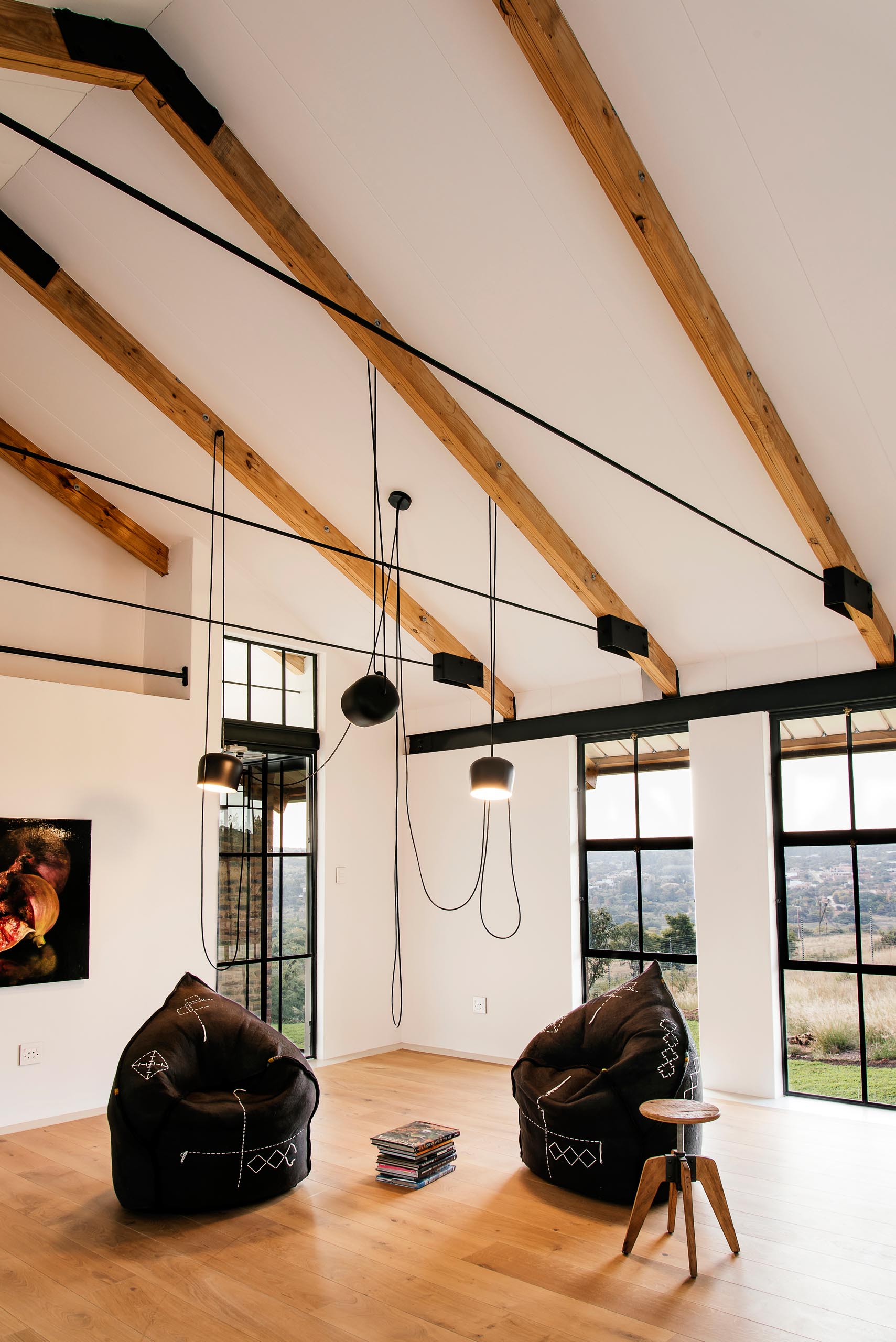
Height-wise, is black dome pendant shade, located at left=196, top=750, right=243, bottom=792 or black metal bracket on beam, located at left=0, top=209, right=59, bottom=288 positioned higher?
black metal bracket on beam, located at left=0, top=209, right=59, bottom=288

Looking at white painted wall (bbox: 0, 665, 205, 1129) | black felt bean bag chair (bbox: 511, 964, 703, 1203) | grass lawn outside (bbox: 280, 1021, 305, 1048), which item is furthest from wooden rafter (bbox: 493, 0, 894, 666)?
grass lawn outside (bbox: 280, 1021, 305, 1048)

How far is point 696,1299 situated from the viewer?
11.1 feet

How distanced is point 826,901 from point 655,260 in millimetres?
4264

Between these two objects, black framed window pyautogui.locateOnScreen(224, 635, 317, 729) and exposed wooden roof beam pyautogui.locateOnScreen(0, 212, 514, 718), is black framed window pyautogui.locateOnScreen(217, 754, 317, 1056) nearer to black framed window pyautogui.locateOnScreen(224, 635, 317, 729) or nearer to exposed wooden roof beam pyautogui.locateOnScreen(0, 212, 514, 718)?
black framed window pyautogui.locateOnScreen(224, 635, 317, 729)

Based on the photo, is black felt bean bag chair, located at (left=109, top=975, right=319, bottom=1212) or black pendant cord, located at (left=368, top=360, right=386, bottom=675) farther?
black pendant cord, located at (left=368, top=360, right=386, bottom=675)

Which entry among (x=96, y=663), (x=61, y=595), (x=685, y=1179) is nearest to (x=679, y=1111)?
(x=685, y=1179)

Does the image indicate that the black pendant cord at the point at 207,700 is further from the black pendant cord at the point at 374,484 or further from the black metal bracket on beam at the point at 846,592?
the black metal bracket on beam at the point at 846,592

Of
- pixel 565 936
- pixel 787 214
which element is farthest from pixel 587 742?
pixel 787 214

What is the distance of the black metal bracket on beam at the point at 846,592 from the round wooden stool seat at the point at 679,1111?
2.87 meters

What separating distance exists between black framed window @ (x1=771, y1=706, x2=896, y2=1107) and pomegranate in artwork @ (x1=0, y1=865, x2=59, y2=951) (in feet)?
15.8

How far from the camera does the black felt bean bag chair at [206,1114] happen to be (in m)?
4.25

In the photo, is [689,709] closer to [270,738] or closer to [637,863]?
[637,863]

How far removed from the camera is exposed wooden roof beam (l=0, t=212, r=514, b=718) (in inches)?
212

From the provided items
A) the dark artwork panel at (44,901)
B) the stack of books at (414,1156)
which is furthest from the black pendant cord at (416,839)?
the stack of books at (414,1156)
